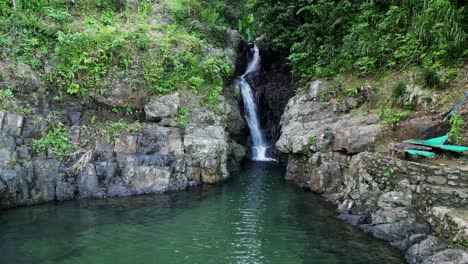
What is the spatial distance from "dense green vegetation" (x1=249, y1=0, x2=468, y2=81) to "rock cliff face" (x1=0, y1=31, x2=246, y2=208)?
17.2ft

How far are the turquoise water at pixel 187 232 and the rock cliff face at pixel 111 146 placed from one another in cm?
70

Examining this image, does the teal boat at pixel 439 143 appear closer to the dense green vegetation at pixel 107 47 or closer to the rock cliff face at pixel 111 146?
the rock cliff face at pixel 111 146

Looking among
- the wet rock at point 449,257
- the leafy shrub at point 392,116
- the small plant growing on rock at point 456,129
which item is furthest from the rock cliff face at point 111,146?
the wet rock at point 449,257

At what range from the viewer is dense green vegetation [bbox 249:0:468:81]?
1073 cm

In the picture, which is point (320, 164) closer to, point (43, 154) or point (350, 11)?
point (350, 11)

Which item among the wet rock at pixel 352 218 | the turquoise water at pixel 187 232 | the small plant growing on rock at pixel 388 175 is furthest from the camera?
the wet rock at pixel 352 218

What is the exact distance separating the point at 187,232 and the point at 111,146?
5.56 m

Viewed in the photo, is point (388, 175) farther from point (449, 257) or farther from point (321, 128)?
point (321, 128)

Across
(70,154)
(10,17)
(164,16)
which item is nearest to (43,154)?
(70,154)

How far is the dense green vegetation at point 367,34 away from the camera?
35.2 feet

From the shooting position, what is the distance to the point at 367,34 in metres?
13.9

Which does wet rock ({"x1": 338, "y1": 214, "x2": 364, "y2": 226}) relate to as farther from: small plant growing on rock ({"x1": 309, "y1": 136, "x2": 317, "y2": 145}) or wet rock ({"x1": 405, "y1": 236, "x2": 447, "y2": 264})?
small plant growing on rock ({"x1": 309, "y1": 136, "x2": 317, "y2": 145})

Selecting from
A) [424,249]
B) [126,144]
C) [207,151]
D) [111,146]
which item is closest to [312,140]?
[207,151]

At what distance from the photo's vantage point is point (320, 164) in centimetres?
1245
